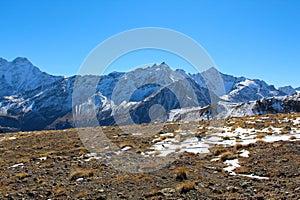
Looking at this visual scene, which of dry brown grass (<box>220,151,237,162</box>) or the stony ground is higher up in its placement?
dry brown grass (<box>220,151,237,162</box>)

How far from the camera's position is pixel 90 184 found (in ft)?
53.3

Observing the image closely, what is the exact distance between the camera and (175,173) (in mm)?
17266

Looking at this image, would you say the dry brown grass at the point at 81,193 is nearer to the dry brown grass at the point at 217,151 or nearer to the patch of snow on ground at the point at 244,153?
the dry brown grass at the point at 217,151

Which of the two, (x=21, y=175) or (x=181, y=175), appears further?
(x=21, y=175)

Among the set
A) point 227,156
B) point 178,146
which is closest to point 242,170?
point 227,156

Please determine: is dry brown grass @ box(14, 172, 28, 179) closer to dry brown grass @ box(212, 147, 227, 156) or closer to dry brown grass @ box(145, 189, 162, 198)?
dry brown grass @ box(145, 189, 162, 198)

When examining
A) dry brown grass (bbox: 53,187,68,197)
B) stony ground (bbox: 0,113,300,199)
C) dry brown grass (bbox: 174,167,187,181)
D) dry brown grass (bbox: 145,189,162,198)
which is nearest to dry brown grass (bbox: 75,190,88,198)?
stony ground (bbox: 0,113,300,199)

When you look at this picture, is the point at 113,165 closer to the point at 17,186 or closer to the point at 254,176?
the point at 17,186

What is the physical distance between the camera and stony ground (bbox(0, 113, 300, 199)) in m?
14.2

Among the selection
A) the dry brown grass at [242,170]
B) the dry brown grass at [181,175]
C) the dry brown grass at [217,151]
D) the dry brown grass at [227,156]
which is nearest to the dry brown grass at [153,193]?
the dry brown grass at [181,175]

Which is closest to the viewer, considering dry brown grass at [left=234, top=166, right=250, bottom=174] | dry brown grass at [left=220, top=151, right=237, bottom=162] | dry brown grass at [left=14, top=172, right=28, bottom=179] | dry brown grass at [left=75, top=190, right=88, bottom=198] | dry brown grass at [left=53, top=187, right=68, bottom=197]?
dry brown grass at [left=75, top=190, right=88, bottom=198]

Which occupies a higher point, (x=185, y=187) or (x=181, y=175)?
(x=181, y=175)

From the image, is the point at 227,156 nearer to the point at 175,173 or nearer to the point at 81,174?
the point at 175,173

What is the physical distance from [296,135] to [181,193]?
15465 mm
